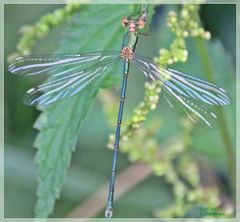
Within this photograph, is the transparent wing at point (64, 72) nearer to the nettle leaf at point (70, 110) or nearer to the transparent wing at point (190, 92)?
the nettle leaf at point (70, 110)

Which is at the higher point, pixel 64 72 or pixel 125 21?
pixel 125 21

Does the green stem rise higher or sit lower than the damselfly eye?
lower

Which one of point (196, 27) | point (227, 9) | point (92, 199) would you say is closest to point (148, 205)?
point (92, 199)

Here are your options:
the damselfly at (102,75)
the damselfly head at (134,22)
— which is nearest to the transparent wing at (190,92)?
A: the damselfly at (102,75)

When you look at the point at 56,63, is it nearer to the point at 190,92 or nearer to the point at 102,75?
the point at 102,75

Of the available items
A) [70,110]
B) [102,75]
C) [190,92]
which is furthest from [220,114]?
[70,110]

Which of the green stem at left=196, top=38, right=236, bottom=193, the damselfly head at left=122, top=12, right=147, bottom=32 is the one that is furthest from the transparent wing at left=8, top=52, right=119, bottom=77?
the green stem at left=196, top=38, right=236, bottom=193

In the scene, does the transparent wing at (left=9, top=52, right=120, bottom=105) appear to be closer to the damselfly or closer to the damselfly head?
the damselfly
